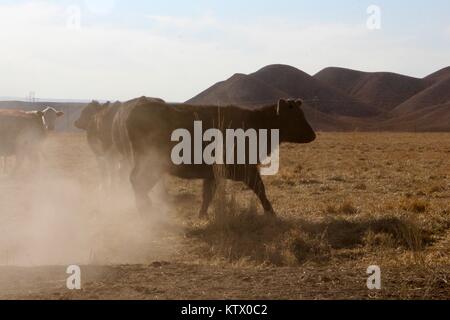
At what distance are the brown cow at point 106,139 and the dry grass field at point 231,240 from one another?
71cm

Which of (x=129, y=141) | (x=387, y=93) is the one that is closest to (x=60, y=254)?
(x=129, y=141)

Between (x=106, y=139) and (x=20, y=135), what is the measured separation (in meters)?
7.08

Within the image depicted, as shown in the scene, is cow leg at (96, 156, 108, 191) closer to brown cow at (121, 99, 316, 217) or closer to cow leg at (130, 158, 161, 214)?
cow leg at (130, 158, 161, 214)

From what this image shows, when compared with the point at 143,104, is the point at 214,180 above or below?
below

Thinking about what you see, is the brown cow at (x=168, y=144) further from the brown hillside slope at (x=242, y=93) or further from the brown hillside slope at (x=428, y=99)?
the brown hillside slope at (x=428, y=99)

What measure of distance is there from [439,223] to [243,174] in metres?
3.63

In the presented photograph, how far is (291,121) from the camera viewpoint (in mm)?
13594

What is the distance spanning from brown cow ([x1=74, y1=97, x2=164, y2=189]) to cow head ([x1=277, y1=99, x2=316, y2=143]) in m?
3.29

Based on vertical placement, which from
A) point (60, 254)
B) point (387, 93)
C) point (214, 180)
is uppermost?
point (387, 93)

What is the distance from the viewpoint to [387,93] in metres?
158

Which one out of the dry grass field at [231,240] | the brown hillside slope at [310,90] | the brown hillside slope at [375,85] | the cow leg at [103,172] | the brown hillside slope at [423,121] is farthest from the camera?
the brown hillside slope at [375,85]

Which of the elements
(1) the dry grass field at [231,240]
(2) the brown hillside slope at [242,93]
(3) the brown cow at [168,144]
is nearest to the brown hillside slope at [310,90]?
(2) the brown hillside slope at [242,93]

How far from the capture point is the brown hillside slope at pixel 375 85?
15312 cm

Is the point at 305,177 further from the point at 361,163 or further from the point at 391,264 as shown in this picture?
the point at 391,264
